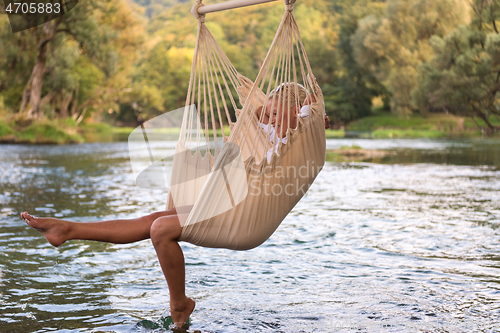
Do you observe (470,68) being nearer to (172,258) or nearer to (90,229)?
(172,258)

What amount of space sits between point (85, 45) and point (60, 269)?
19984 mm

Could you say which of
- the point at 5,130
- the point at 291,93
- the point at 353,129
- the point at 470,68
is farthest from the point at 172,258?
the point at 353,129

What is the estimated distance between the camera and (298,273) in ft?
11.0

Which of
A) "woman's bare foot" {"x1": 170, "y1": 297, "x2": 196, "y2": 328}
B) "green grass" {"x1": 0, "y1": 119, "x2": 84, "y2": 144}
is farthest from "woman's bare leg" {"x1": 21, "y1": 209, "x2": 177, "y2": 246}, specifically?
"green grass" {"x1": 0, "y1": 119, "x2": 84, "y2": 144}

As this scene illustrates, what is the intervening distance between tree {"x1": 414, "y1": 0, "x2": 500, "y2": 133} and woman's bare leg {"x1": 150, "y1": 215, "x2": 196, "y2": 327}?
1890cm

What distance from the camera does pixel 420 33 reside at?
3147 cm

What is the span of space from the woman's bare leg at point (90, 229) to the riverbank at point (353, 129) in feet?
15.8

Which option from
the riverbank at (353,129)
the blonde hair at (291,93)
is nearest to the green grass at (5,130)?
the riverbank at (353,129)

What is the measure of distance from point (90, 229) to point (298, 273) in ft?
4.92

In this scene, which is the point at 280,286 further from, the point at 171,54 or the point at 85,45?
the point at 171,54

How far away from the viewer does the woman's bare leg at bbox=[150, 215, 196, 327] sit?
231 centimetres

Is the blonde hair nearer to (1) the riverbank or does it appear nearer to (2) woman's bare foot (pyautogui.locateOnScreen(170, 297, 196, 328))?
(2) woman's bare foot (pyautogui.locateOnScreen(170, 297, 196, 328))

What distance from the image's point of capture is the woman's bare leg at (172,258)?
231 centimetres

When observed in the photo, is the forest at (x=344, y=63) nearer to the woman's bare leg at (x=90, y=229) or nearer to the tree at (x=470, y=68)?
the tree at (x=470, y=68)
